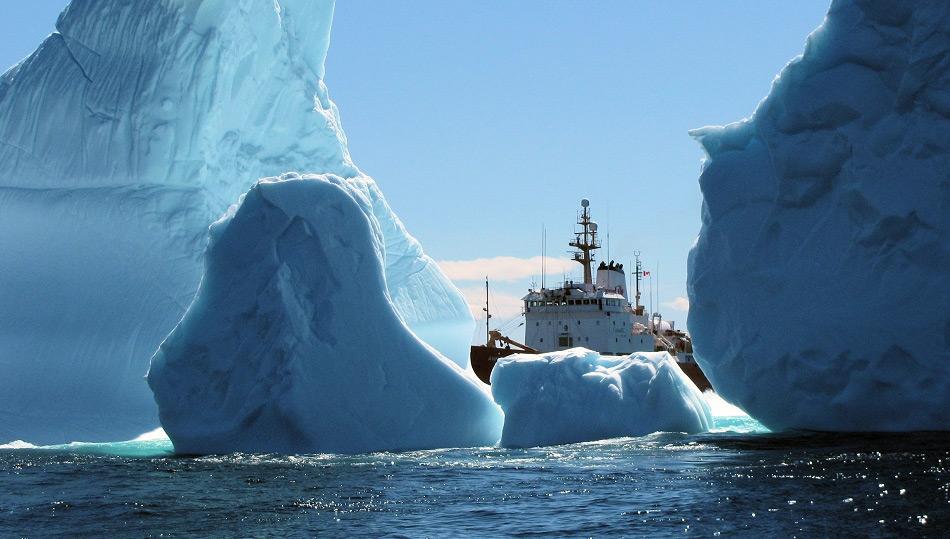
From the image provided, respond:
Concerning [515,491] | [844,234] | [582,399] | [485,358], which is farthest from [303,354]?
[485,358]

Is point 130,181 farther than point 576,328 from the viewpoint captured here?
No

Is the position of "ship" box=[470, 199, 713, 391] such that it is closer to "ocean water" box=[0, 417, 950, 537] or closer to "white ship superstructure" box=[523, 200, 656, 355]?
"white ship superstructure" box=[523, 200, 656, 355]

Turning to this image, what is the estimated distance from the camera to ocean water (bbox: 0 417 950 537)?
9805mm

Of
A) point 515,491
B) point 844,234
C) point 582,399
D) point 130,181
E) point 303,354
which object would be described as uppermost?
point 130,181

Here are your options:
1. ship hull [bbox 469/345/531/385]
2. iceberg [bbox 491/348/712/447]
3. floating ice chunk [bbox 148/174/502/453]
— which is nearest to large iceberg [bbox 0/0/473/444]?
floating ice chunk [bbox 148/174/502/453]

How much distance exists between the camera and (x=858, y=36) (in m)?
15.6

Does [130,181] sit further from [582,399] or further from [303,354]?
[582,399]

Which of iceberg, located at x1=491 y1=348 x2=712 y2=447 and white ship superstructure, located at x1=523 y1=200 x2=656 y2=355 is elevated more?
white ship superstructure, located at x1=523 y1=200 x2=656 y2=355

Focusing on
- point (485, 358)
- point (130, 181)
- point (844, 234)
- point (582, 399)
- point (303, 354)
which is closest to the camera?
point (844, 234)

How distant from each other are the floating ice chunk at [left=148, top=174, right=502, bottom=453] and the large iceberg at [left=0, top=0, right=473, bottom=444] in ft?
7.90

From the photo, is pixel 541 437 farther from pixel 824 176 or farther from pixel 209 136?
pixel 209 136

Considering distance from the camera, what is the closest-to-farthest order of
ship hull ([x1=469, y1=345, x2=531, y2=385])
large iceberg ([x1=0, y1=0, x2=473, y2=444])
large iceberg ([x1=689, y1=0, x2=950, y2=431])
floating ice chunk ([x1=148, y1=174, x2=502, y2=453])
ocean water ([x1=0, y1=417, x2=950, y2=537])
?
ocean water ([x1=0, y1=417, x2=950, y2=537]), large iceberg ([x1=689, y1=0, x2=950, y2=431]), floating ice chunk ([x1=148, y1=174, x2=502, y2=453]), large iceberg ([x1=0, y1=0, x2=473, y2=444]), ship hull ([x1=469, y1=345, x2=531, y2=385])

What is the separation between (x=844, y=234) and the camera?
15453 millimetres

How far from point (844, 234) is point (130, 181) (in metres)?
11.5
